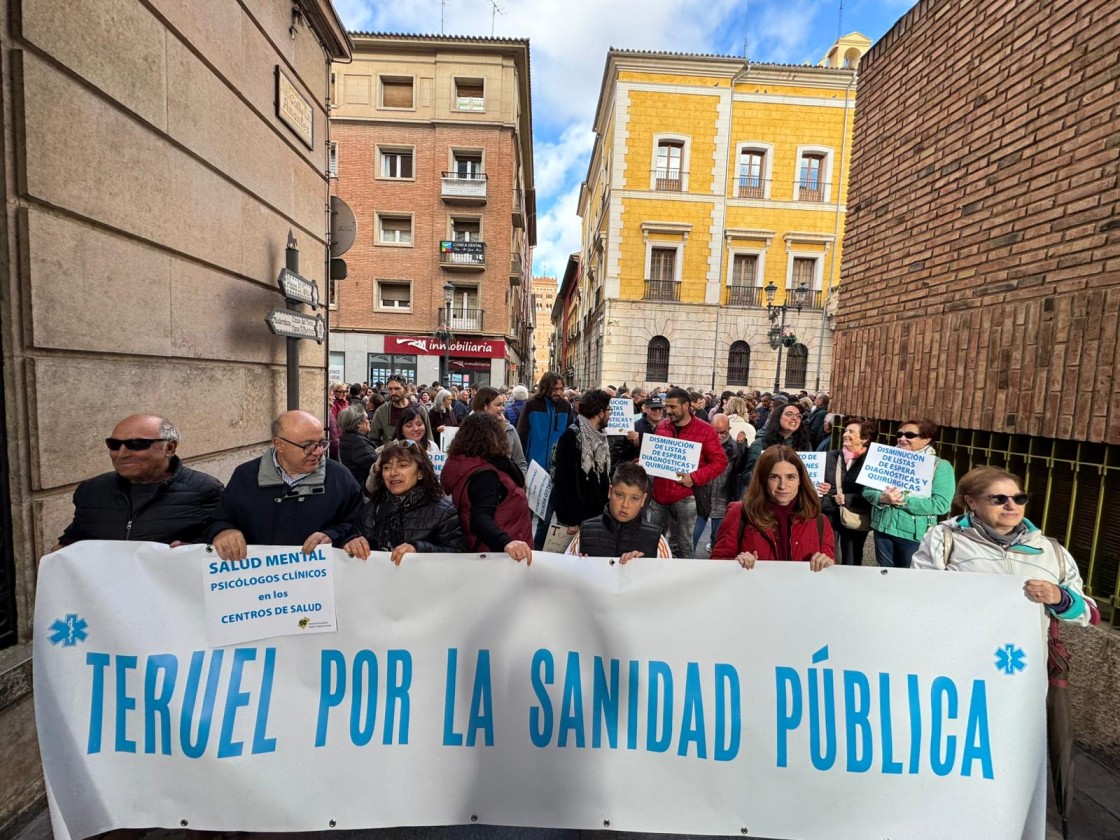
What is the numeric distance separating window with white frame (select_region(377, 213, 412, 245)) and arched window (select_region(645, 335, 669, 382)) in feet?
41.0

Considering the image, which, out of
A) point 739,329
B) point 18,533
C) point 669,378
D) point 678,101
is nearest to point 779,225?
point 739,329

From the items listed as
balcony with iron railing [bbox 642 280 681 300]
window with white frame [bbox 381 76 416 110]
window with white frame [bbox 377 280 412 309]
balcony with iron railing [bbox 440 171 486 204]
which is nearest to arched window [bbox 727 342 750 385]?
balcony with iron railing [bbox 642 280 681 300]

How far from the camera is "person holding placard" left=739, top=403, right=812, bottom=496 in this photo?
521cm

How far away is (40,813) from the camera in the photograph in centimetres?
251

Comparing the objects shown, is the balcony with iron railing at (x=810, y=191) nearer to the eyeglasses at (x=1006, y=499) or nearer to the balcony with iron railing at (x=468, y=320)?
the balcony with iron railing at (x=468, y=320)

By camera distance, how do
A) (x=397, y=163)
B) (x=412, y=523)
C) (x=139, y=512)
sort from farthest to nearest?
(x=397, y=163)
(x=412, y=523)
(x=139, y=512)

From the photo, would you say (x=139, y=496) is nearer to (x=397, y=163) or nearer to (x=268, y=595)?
(x=268, y=595)

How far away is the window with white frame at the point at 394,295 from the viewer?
85.7ft

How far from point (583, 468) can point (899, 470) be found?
225 centimetres

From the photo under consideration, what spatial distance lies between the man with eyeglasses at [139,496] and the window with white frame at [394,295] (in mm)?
24789

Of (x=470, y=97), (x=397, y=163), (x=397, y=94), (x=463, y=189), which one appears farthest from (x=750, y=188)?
(x=397, y=94)

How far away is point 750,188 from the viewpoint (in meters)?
25.8

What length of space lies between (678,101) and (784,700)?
1087 inches

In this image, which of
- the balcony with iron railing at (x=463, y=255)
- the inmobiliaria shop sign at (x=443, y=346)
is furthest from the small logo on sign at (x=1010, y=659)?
the balcony with iron railing at (x=463, y=255)
